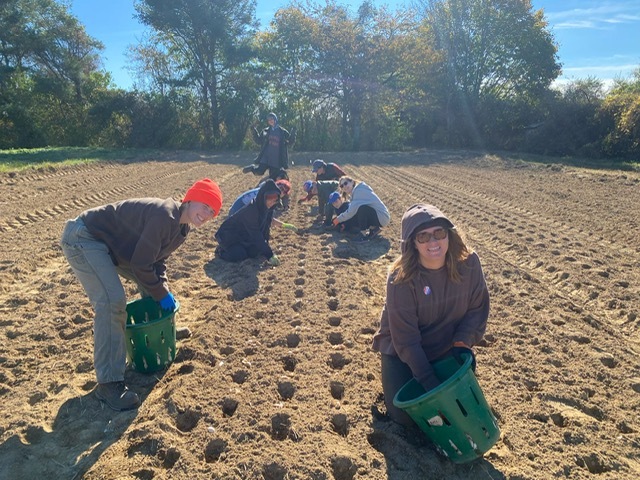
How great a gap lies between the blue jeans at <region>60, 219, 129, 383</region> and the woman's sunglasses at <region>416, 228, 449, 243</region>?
201 cm

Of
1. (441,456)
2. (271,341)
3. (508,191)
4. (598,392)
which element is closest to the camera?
(441,456)

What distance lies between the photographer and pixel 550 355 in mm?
3922

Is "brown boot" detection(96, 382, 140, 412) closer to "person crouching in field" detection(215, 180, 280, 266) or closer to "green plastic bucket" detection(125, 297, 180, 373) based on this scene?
"green plastic bucket" detection(125, 297, 180, 373)

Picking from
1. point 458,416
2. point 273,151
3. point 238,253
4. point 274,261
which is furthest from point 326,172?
point 458,416

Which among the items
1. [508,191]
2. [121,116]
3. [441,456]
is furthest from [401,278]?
[121,116]

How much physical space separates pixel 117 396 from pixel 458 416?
222cm

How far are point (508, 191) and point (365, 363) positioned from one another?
9.17 meters

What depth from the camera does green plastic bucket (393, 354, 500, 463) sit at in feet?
8.18

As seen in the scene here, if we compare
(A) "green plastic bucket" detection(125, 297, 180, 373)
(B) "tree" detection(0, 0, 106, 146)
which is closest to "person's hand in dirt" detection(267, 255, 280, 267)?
(A) "green plastic bucket" detection(125, 297, 180, 373)

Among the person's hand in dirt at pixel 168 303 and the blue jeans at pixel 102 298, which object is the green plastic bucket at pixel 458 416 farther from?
the blue jeans at pixel 102 298

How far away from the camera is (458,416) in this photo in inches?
99.6

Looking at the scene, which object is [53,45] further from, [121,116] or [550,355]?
[550,355]

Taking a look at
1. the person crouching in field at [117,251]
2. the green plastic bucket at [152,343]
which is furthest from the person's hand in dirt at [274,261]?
the person crouching in field at [117,251]

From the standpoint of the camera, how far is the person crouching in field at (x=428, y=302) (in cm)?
280
